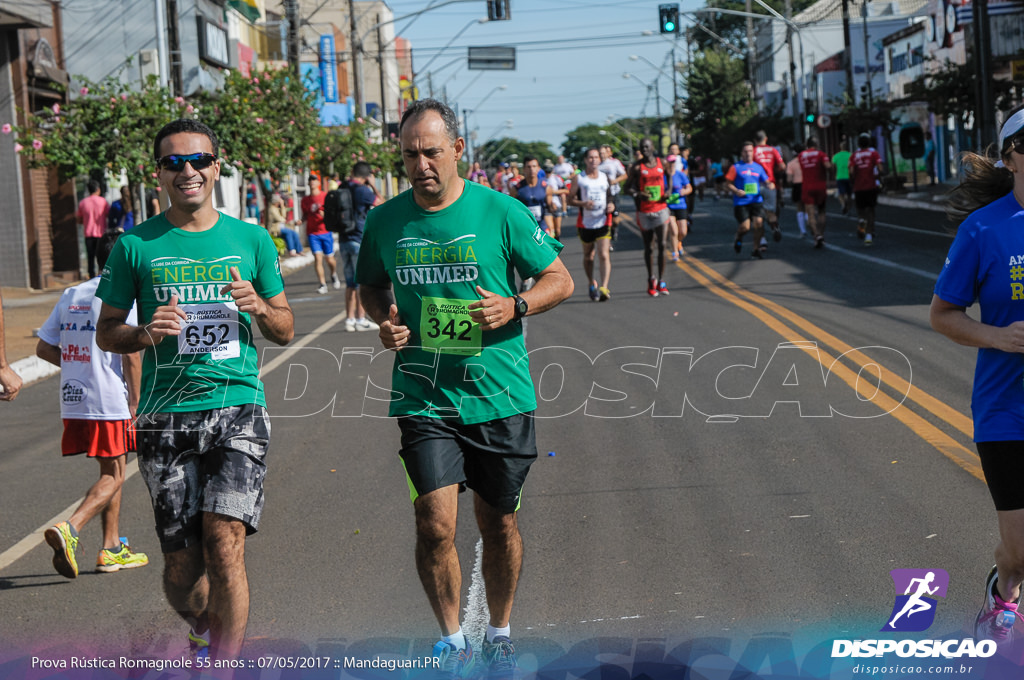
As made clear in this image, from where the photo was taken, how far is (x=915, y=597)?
502 cm

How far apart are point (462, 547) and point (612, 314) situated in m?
9.59

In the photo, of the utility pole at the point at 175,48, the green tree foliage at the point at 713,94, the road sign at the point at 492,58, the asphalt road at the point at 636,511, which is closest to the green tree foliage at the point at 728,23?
the green tree foliage at the point at 713,94

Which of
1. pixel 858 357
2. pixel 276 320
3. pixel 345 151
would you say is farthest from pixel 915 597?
pixel 345 151

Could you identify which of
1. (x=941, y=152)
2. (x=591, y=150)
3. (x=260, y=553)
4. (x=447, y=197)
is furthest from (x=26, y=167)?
(x=941, y=152)


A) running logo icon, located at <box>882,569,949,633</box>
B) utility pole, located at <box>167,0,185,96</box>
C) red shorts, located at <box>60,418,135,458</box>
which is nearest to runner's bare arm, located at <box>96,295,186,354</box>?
red shorts, located at <box>60,418,135,458</box>

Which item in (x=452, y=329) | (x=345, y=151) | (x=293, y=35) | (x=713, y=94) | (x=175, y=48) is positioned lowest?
(x=452, y=329)

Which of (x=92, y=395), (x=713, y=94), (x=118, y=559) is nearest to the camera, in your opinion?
(x=92, y=395)

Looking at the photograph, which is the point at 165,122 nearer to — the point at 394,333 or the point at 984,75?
the point at 394,333

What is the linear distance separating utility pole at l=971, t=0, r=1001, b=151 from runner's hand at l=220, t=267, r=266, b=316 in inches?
1146

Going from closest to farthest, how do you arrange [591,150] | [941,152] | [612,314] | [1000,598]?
[1000,598] < [612,314] < [591,150] < [941,152]

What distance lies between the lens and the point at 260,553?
6.44m

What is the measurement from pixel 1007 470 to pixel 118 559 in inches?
168

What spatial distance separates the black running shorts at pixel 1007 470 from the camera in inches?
156

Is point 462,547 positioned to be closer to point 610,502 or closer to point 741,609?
point 610,502
